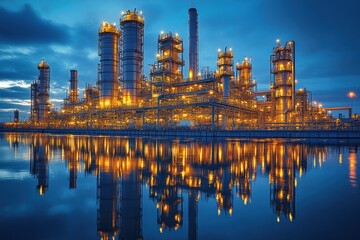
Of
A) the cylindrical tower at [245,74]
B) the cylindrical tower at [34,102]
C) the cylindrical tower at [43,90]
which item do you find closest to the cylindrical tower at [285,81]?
the cylindrical tower at [245,74]

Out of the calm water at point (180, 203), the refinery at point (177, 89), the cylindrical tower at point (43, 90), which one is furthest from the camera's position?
the cylindrical tower at point (43, 90)

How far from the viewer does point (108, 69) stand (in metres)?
60.8

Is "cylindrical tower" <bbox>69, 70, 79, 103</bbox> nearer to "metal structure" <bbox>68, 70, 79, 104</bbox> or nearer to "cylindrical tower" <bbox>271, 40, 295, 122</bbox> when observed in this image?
"metal structure" <bbox>68, 70, 79, 104</bbox>

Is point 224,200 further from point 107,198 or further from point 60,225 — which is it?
point 60,225

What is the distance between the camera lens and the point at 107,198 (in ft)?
24.0

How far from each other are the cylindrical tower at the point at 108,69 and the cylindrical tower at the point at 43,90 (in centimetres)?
3640

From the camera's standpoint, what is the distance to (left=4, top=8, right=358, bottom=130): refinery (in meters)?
49.5

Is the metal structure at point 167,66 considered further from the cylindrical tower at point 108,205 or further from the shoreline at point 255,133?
the cylindrical tower at point 108,205

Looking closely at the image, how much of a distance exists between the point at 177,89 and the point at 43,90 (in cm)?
5504

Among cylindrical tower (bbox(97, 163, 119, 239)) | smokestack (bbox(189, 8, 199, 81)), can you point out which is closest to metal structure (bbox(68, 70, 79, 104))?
smokestack (bbox(189, 8, 199, 81))

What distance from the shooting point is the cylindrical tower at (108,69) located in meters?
60.9

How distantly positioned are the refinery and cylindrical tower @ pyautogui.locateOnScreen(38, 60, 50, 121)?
2680 centimetres

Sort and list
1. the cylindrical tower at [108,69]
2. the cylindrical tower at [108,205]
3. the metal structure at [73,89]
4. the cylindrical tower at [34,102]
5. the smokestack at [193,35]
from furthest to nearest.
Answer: the cylindrical tower at [34,102], the metal structure at [73,89], the cylindrical tower at [108,69], the smokestack at [193,35], the cylindrical tower at [108,205]

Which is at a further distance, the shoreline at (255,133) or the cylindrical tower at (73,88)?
the cylindrical tower at (73,88)
